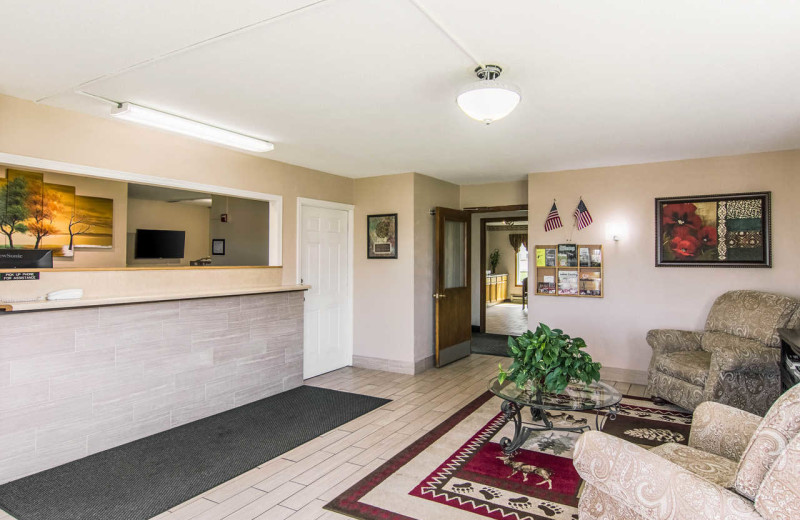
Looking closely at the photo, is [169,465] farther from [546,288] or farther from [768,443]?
[546,288]

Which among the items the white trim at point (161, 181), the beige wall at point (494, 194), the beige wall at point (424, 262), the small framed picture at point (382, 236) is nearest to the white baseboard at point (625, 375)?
the beige wall at point (424, 262)

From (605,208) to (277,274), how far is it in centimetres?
382

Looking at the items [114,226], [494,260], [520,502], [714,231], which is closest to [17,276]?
[114,226]

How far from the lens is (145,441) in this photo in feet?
11.5

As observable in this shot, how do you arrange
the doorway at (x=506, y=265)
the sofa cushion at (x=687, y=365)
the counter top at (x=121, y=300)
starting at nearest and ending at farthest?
the counter top at (x=121, y=300), the sofa cushion at (x=687, y=365), the doorway at (x=506, y=265)

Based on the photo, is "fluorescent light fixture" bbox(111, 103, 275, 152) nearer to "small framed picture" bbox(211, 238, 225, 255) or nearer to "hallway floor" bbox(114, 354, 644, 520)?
"hallway floor" bbox(114, 354, 644, 520)

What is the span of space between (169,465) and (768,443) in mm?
3346

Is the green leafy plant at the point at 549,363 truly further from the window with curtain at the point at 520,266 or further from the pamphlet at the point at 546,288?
the window with curtain at the point at 520,266

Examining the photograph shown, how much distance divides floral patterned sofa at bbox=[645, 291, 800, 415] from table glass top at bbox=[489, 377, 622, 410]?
1.02 m

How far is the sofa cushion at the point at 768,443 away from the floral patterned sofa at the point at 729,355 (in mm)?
2467

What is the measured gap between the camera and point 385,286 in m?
5.82

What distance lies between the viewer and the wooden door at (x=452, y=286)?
584 centimetres

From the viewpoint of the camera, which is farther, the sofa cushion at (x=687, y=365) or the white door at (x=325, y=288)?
the white door at (x=325, y=288)

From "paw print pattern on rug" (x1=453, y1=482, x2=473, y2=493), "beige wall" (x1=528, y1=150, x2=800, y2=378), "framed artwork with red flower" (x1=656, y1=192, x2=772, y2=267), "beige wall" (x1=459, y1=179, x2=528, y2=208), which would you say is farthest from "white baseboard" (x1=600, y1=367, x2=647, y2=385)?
"paw print pattern on rug" (x1=453, y1=482, x2=473, y2=493)
